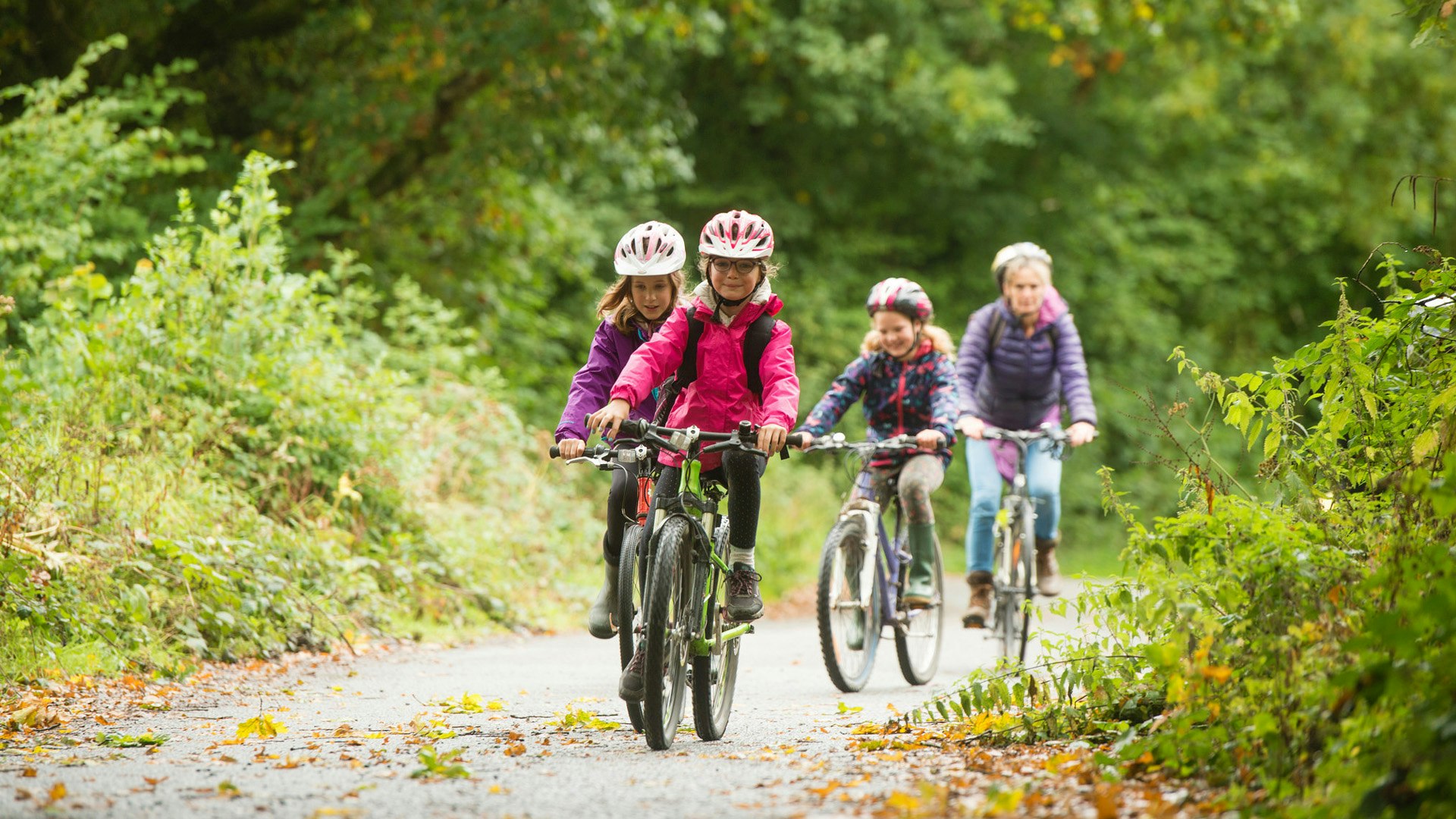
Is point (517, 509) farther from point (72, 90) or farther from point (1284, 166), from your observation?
point (1284, 166)

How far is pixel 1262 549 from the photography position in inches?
176

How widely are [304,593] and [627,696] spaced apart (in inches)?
163

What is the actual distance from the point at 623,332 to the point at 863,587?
77.6 inches

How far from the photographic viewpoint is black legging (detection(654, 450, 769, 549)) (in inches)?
221

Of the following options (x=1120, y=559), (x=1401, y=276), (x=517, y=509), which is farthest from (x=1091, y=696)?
(x=517, y=509)

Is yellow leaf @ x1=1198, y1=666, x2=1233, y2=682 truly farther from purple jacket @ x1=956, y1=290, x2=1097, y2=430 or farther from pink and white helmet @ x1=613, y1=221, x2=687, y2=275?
purple jacket @ x1=956, y1=290, x2=1097, y2=430

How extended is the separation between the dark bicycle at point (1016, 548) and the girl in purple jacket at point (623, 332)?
2.53m

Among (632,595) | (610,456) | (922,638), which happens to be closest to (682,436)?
(610,456)

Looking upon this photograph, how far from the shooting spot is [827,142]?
2278cm

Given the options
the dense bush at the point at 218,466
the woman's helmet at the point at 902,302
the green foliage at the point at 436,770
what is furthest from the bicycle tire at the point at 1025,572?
the green foliage at the point at 436,770

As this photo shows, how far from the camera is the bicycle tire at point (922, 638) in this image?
7.73 metres

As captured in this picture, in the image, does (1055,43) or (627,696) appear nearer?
(627,696)

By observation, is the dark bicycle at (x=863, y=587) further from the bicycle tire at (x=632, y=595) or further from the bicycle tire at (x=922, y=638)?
the bicycle tire at (x=632, y=595)

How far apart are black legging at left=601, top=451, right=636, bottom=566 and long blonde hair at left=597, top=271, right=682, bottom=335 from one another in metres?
0.67
